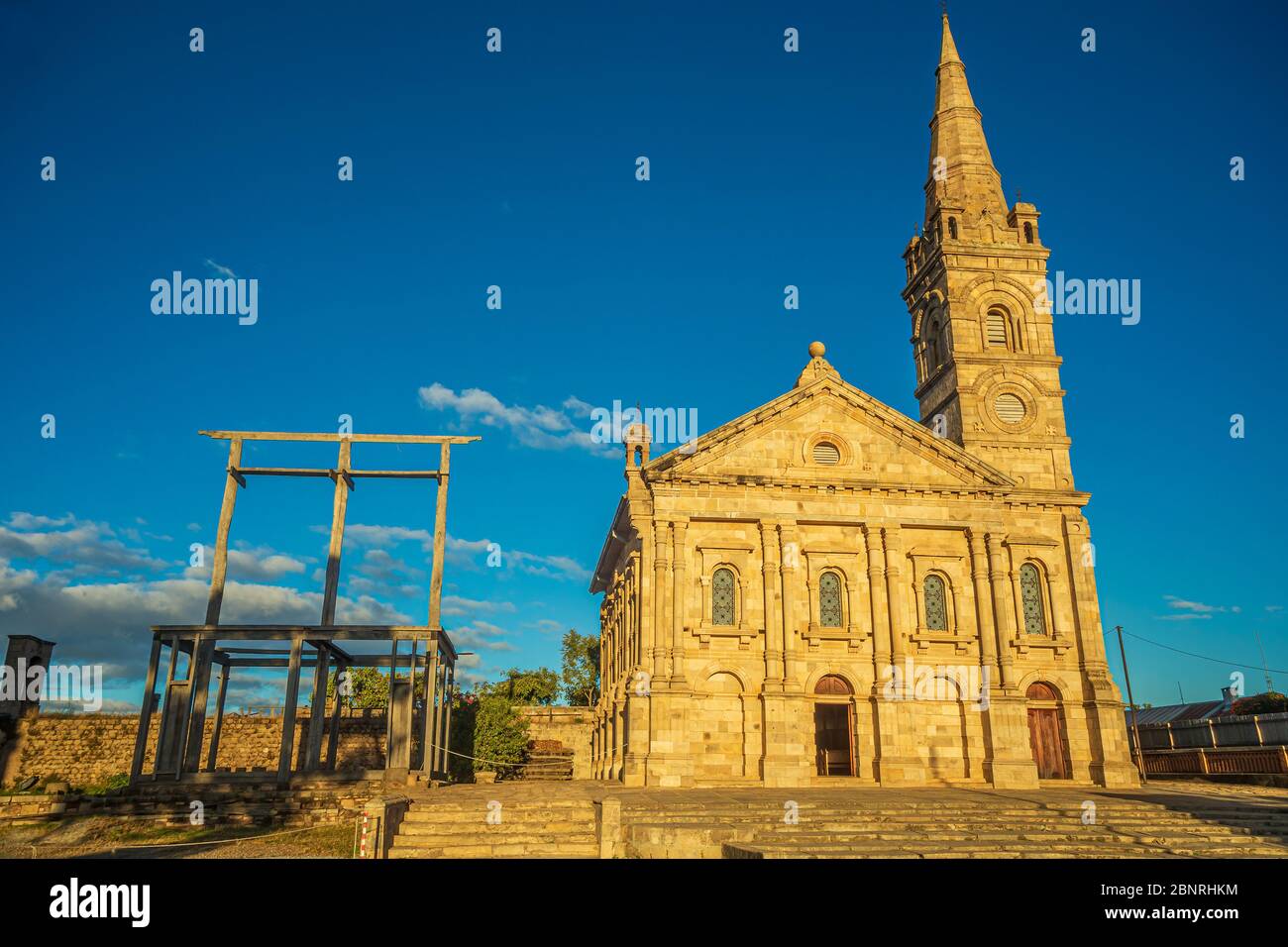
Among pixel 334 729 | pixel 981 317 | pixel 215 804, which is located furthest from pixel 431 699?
pixel 981 317

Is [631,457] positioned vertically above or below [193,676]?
above

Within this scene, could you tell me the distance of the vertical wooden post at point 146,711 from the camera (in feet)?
80.1

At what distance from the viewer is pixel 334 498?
28.5 metres

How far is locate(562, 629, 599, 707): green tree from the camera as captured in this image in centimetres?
5734

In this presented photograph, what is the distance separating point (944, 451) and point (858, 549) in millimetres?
5032

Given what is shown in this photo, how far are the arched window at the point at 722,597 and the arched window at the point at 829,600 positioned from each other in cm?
321

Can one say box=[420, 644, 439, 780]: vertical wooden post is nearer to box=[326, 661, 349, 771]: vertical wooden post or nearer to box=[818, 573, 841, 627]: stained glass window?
box=[326, 661, 349, 771]: vertical wooden post

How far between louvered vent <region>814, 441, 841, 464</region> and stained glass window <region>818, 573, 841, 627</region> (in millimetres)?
4195

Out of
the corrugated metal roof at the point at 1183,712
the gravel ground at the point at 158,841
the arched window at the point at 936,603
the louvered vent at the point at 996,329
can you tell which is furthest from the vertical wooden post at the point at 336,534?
the corrugated metal roof at the point at 1183,712

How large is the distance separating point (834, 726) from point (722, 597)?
903cm

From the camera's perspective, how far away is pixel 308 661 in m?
27.0

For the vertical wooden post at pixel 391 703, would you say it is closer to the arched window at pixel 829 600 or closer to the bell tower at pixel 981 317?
the arched window at pixel 829 600
